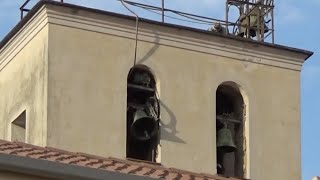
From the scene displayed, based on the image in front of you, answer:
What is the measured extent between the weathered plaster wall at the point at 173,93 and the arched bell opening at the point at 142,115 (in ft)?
0.44

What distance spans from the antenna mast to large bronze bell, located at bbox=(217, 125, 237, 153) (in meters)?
1.83

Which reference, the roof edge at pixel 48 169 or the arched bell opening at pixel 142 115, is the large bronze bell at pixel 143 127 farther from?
the roof edge at pixel 48 169

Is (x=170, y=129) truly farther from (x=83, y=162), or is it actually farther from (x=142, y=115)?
(x=83, y=162)

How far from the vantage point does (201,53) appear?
2398cm

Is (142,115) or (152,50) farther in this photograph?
(152,50)

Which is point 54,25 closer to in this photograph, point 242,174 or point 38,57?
point 38,57

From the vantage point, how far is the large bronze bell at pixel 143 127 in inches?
901

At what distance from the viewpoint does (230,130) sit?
2402cm

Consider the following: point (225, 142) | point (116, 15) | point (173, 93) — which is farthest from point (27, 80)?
point (225, 142)

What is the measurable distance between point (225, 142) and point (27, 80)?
10.3ft

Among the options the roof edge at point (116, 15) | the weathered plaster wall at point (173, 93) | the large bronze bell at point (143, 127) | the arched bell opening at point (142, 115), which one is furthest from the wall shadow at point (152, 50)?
the large bronze bell at point (143, 127)

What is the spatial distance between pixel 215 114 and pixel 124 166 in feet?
20.5

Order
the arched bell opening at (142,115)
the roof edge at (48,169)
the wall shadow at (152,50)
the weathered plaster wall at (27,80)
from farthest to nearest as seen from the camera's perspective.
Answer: the wall shadow at (152,50), the arched bell opening at (142,115), the weathered plaster wall at (27,80), the roof edge at (48,169)

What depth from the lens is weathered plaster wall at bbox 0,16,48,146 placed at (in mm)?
22844
